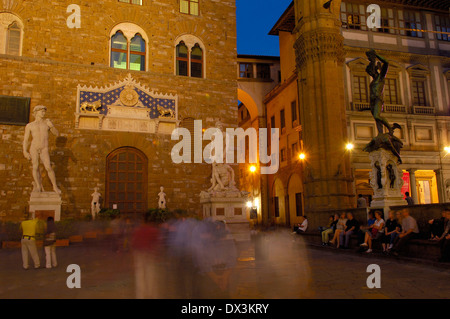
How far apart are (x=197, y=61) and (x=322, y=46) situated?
747 cm

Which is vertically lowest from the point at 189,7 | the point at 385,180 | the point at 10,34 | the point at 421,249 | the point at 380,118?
the point at 421,249

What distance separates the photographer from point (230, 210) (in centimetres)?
1498

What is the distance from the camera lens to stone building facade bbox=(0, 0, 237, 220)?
15.7 m

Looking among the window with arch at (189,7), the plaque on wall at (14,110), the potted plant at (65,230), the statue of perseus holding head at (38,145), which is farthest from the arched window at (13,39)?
the potted plant at (65,230)

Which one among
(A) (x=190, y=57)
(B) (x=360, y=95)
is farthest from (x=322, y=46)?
(A) (x=190, y=57)

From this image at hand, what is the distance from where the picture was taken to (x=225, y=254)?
9.94 meters

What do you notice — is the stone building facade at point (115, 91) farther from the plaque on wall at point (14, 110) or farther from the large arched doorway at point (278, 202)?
the large arched doorway at point (278, 202)

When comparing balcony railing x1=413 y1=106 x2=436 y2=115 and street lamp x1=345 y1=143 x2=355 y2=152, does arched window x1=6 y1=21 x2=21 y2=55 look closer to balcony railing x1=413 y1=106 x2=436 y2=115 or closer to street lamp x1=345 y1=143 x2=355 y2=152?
street lamp x1=345 y1=143 x2=355 y2=152

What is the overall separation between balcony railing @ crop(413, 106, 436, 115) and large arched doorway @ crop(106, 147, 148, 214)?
17.1 metres

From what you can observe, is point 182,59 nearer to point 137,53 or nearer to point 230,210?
point 137,53

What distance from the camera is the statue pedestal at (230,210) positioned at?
14.8 meters
